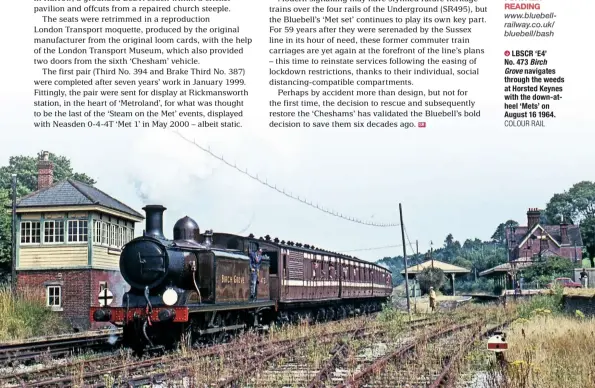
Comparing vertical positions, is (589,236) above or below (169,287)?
above

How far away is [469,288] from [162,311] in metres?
88.0

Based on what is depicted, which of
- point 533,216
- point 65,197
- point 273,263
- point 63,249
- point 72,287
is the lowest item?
point 72,287

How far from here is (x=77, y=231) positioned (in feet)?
97.5

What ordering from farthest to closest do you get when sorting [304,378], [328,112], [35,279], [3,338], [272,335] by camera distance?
[35,279]
[3,338]
[272,335]
[328,112]
[304,378]

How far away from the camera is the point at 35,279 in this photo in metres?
29.6

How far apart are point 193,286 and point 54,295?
14.5m

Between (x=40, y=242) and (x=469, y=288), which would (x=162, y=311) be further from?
(x=469, y=288)

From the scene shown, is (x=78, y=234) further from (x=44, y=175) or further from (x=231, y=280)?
(x=231, y=280)

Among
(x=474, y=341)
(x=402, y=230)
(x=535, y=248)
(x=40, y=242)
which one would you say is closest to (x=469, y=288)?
(x=535, y=248)

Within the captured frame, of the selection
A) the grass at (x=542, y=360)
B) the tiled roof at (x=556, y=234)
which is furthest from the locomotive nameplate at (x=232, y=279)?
the tiled roof at (x=556, y=234)

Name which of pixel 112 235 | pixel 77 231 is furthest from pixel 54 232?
pixel 112 235

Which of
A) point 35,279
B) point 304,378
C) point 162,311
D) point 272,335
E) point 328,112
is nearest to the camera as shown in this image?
point 304,378

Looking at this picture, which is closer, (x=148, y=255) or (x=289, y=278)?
(x=148, y=255)

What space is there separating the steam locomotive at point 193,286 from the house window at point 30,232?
1185cm
